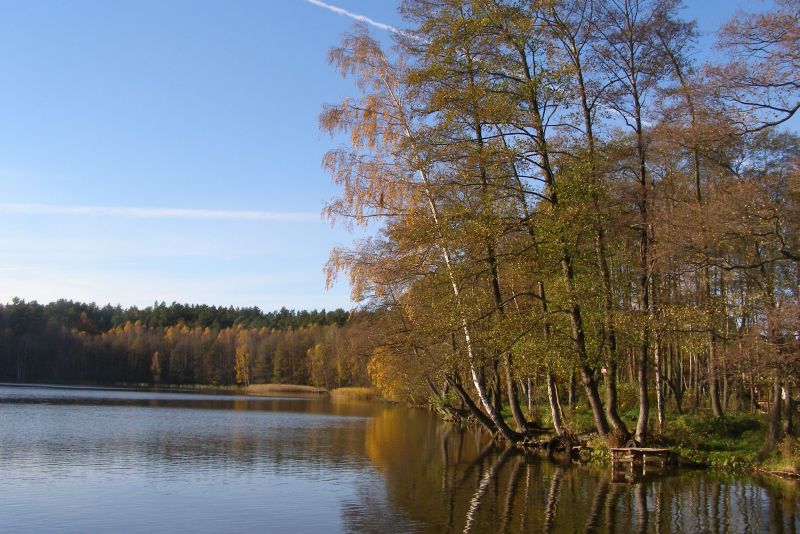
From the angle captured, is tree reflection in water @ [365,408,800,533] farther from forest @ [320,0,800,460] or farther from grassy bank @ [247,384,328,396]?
grassy bank @ [247,384,328,396]

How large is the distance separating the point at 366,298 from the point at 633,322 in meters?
15.4

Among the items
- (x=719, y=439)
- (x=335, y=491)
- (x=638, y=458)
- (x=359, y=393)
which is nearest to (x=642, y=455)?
(x=638, y=458)

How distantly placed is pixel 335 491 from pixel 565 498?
623cm

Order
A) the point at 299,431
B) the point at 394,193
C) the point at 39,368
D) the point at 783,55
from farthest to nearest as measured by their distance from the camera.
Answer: the point at 39,368, the point at 299,431, the point at 394,193, the point at 783,55

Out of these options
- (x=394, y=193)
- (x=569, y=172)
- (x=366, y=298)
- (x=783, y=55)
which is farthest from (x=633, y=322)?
(x=366, y=298)

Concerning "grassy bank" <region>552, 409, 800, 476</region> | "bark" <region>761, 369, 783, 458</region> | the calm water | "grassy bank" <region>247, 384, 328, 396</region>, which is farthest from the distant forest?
Answer: "bark" <region>761, 369, 783, 458</region>

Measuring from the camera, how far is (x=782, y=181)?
887 inches

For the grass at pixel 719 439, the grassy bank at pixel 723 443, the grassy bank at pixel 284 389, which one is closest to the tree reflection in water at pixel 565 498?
the grassy bank at pixel 723 443

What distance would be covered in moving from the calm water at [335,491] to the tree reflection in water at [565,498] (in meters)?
0.05

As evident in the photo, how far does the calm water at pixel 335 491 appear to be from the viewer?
15641mm

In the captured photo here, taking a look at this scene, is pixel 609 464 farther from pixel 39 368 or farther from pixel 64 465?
pixel 39 368

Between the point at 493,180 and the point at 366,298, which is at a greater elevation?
the point at 493,180

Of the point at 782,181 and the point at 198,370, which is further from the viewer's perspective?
the point at 198,370


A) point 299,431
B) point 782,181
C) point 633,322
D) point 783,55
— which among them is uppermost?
point 783,55
